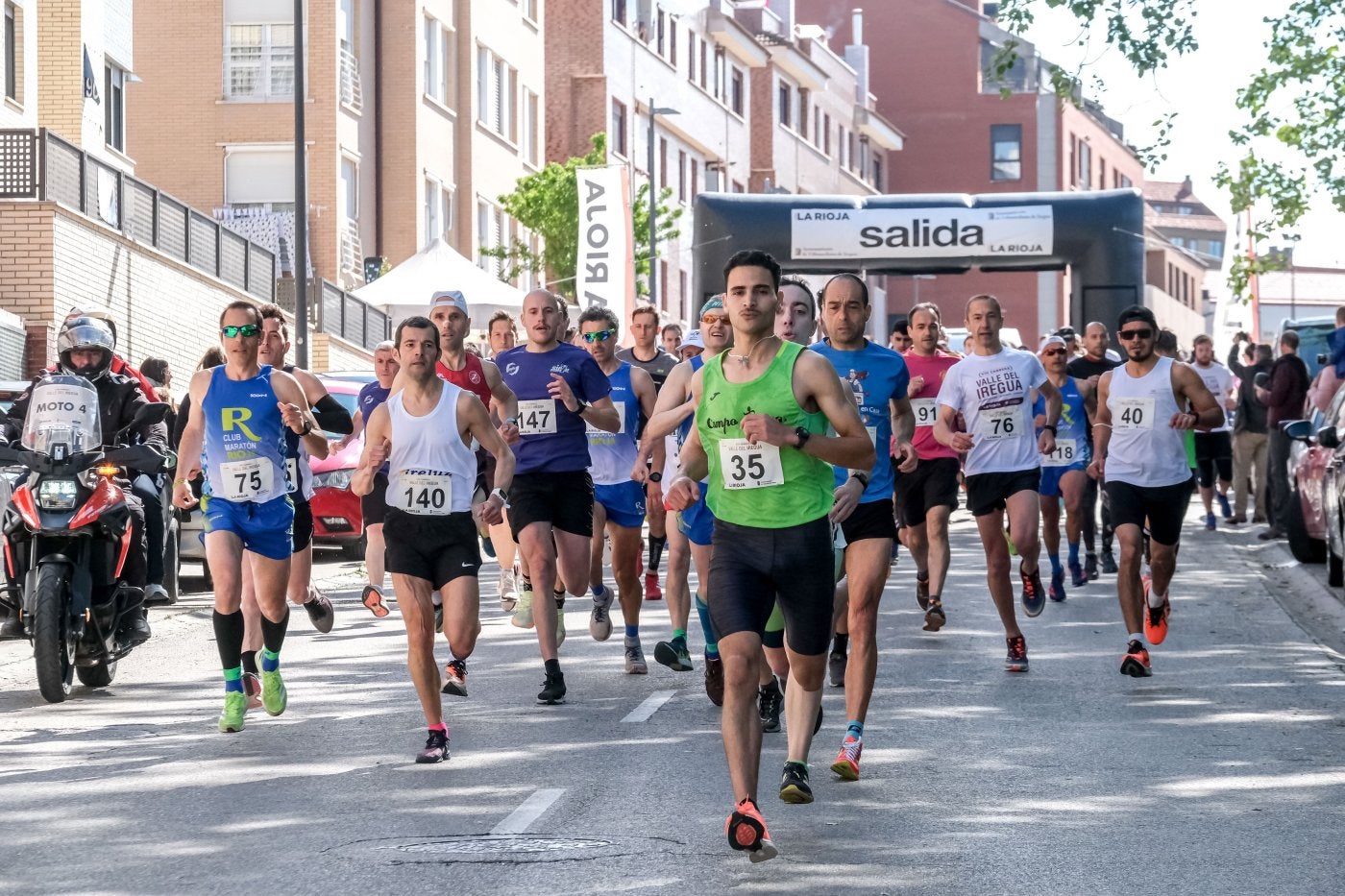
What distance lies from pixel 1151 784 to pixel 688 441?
7.42 feet

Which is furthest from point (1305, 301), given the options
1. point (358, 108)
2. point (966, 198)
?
point (966, 198)

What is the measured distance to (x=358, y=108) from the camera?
1774 inches

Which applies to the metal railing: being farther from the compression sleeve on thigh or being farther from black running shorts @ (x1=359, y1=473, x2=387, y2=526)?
the compression sleeve on thigh

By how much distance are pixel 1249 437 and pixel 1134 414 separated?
14.3 metres

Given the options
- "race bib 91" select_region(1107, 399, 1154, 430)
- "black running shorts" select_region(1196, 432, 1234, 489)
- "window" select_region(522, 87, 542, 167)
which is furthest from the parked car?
"window" select_region(522, 87, 542, 167)

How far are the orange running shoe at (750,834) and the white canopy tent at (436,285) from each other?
23.7 m

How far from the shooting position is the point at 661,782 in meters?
8.90

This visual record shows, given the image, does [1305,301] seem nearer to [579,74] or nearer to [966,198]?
[579,74]

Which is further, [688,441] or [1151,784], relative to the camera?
[1151,784]

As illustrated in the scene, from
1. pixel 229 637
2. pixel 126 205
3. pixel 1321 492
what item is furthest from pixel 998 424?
pixel 126 205

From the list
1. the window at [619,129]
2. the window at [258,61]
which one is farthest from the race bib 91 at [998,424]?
the window at [619,129]

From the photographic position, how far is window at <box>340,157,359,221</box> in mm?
44406

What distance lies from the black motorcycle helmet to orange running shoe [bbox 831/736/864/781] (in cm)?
480

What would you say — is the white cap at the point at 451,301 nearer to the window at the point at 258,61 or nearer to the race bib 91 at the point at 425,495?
the race bib 91 at the point at 425,495
